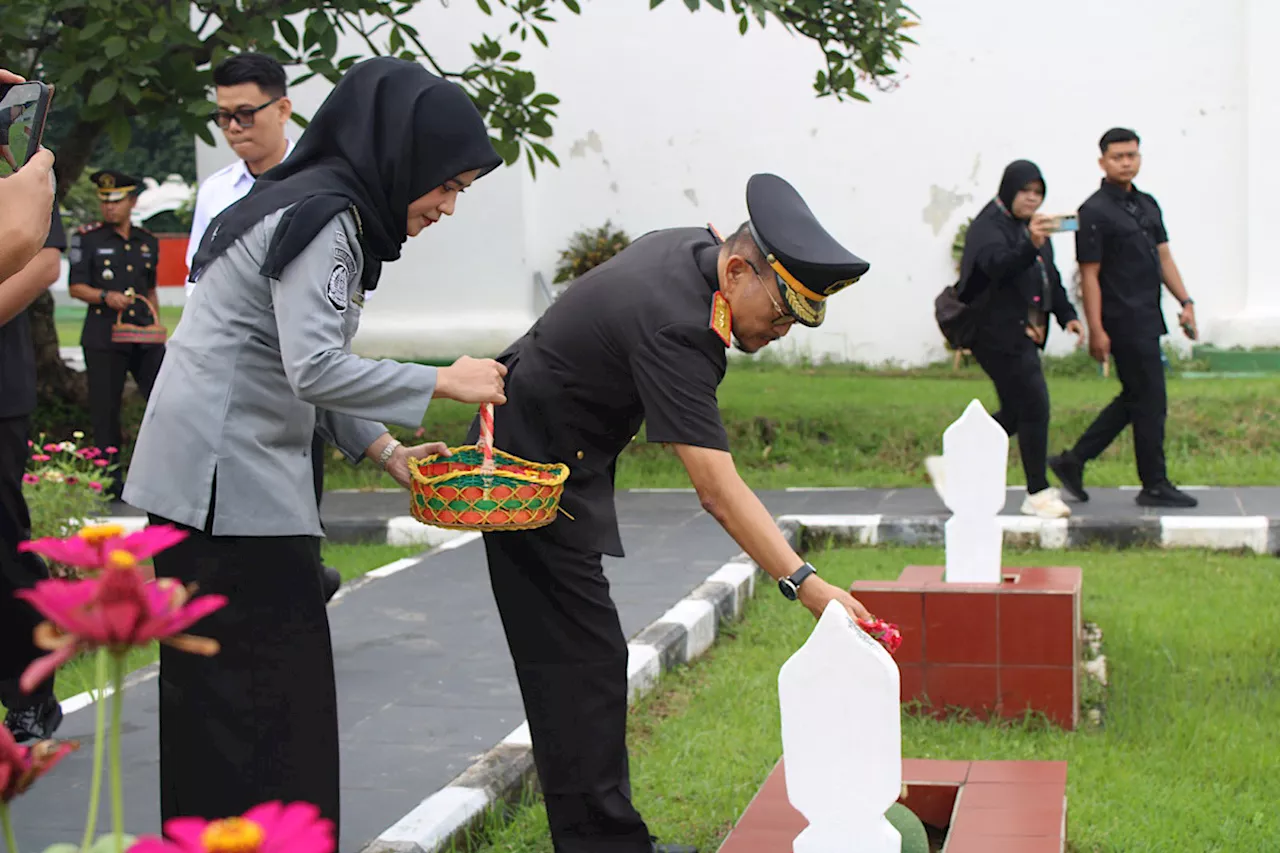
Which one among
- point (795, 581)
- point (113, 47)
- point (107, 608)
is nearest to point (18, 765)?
point (107, 608)

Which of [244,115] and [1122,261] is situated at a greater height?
[244,115]

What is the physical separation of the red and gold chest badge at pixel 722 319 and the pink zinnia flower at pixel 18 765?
2282 millimetres

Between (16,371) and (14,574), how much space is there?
67 centimetres

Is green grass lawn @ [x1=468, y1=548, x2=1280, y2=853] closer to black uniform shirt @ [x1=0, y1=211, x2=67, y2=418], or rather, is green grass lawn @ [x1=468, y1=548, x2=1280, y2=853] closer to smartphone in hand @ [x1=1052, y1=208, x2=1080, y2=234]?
smartphone in hand @ [x1=1052, y1=208, x2=1080, y2=234]

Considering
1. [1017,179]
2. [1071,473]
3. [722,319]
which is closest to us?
[722,319]

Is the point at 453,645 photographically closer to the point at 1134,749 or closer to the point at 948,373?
the point at 1134,749

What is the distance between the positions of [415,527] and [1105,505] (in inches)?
155

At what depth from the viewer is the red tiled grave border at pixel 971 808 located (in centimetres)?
357

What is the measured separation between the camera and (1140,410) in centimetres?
843

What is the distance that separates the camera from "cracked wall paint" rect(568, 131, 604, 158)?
15.7m

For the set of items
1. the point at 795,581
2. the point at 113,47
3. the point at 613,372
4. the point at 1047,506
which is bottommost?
the point at 1047,506

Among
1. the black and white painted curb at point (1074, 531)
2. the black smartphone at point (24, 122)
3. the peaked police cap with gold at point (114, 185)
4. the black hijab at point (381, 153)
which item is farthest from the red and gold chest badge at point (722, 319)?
the peaked police cap with gold at point (114, 185)

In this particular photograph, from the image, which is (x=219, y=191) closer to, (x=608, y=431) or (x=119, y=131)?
(x=608, y=431)

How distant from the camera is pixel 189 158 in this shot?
125ft
